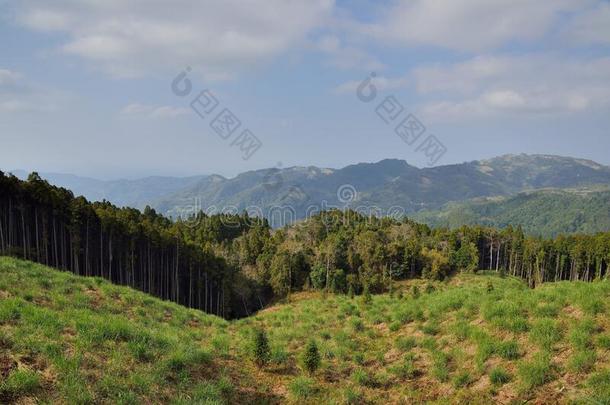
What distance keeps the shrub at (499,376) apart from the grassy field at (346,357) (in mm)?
31

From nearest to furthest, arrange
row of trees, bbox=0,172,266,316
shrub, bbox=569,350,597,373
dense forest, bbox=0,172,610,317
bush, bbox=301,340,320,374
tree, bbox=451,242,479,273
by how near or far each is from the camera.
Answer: shrub, bbox=569,350,597,373, bush, bbox=301,340,320,374, row of trees, bbox=0,172,266,316, dense forest, bbox=0,172,610,317, tree, bbox=451,242,479,273

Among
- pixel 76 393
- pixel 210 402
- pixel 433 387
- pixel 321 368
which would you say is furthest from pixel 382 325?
pixel 76 393

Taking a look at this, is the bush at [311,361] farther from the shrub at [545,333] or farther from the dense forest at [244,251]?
the dense forest at [244,251]

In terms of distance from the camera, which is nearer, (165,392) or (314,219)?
(165,392)

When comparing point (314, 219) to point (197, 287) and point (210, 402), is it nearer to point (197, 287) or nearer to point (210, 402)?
point (197, 287)

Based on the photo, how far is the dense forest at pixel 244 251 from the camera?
59312 millimetres

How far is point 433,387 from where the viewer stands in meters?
11.0

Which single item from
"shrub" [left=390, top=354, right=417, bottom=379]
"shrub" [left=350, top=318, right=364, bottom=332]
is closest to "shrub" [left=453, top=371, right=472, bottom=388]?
"shrub" [left=390, top=354, right=417, bottom=379]

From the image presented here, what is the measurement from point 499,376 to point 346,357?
5.35m

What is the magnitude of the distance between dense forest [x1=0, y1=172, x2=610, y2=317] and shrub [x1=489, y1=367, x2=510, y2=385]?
137ft

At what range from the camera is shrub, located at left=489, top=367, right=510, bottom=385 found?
34.0ft

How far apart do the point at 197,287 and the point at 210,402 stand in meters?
74.5

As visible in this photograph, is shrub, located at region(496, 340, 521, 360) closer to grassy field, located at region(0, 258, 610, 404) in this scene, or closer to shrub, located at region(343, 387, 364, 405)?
grassy field, located at region(0, 258, 610, 404)

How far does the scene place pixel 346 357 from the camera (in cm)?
1402
